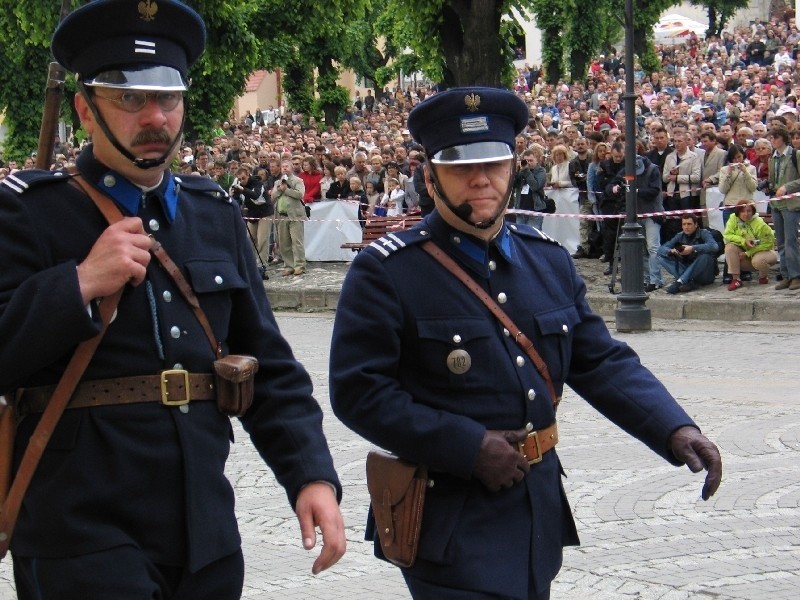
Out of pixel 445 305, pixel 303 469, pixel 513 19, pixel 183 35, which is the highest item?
pixel 513 19

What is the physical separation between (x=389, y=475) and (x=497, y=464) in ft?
1.06

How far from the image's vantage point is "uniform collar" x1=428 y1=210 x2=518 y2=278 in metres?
3.97

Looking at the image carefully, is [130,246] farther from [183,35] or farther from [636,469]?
[636,469]

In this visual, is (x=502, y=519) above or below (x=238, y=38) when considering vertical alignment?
below

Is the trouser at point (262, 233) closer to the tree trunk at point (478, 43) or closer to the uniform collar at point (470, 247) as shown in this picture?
the tree trunk at point (478, 43)

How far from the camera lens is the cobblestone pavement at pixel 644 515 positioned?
19.8 feet

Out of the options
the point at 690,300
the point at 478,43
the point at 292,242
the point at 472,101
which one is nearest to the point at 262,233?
the point at 292,242

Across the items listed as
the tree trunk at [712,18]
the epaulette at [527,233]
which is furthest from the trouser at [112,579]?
the tree trunk at [712,18]

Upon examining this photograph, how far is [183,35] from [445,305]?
104 centimetres

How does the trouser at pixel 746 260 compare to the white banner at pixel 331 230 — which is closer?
the trouser at pixel 746 260

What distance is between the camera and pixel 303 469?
3340mm

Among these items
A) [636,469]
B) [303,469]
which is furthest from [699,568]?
[303,469]

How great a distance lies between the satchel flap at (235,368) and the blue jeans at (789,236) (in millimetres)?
13011

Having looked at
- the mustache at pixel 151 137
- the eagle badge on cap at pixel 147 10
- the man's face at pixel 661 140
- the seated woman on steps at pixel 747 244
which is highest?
the eagle badge on cap at pixel 147 10
